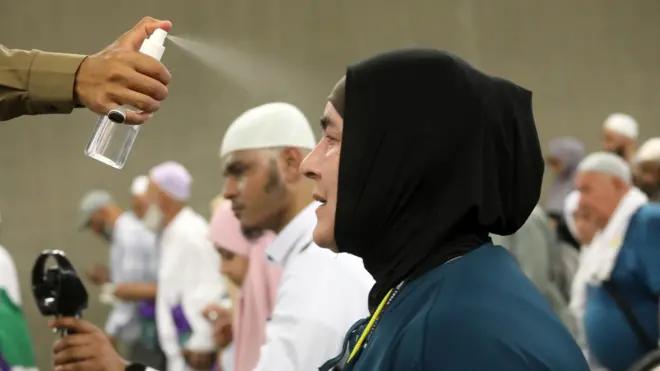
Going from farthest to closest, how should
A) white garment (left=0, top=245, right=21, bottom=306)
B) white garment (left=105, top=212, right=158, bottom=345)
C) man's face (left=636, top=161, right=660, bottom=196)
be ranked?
white garment (left=105, top=212, right=158, bottom=345)
man's face (left=636, top=161, right=660, bottom=196)
white garment (left=0, top=245, right=21, bottom=306)

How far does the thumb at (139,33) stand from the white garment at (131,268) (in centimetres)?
587

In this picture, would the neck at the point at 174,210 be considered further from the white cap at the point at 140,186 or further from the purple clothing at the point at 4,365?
the purple clothing at the point at 4,365

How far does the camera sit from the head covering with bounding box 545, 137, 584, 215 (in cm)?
828

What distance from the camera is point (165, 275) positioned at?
6680 millimetres

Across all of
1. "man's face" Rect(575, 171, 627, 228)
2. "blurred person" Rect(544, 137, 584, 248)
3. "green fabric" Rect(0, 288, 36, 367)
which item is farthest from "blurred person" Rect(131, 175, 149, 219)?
"green fabric" Rect(0, 288, 36, 367)

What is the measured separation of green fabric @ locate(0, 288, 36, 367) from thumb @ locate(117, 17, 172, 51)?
2.05m

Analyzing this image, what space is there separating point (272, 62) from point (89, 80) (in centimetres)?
800

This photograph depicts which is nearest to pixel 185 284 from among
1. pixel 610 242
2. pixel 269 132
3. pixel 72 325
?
pixel 610 242

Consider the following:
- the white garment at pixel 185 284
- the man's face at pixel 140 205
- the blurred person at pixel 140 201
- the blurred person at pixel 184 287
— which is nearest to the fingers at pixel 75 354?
the blurred person at pixel 184 287

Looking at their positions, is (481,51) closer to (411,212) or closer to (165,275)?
(165,275)

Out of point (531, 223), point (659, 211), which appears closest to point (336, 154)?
point (659, 211)

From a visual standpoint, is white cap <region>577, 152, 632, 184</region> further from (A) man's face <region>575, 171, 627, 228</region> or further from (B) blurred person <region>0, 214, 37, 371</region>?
(B) blurred person <region>0, 214, 37, 371</region>

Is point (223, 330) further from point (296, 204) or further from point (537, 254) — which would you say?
point (537, 254)

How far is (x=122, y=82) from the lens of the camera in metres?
1.72
